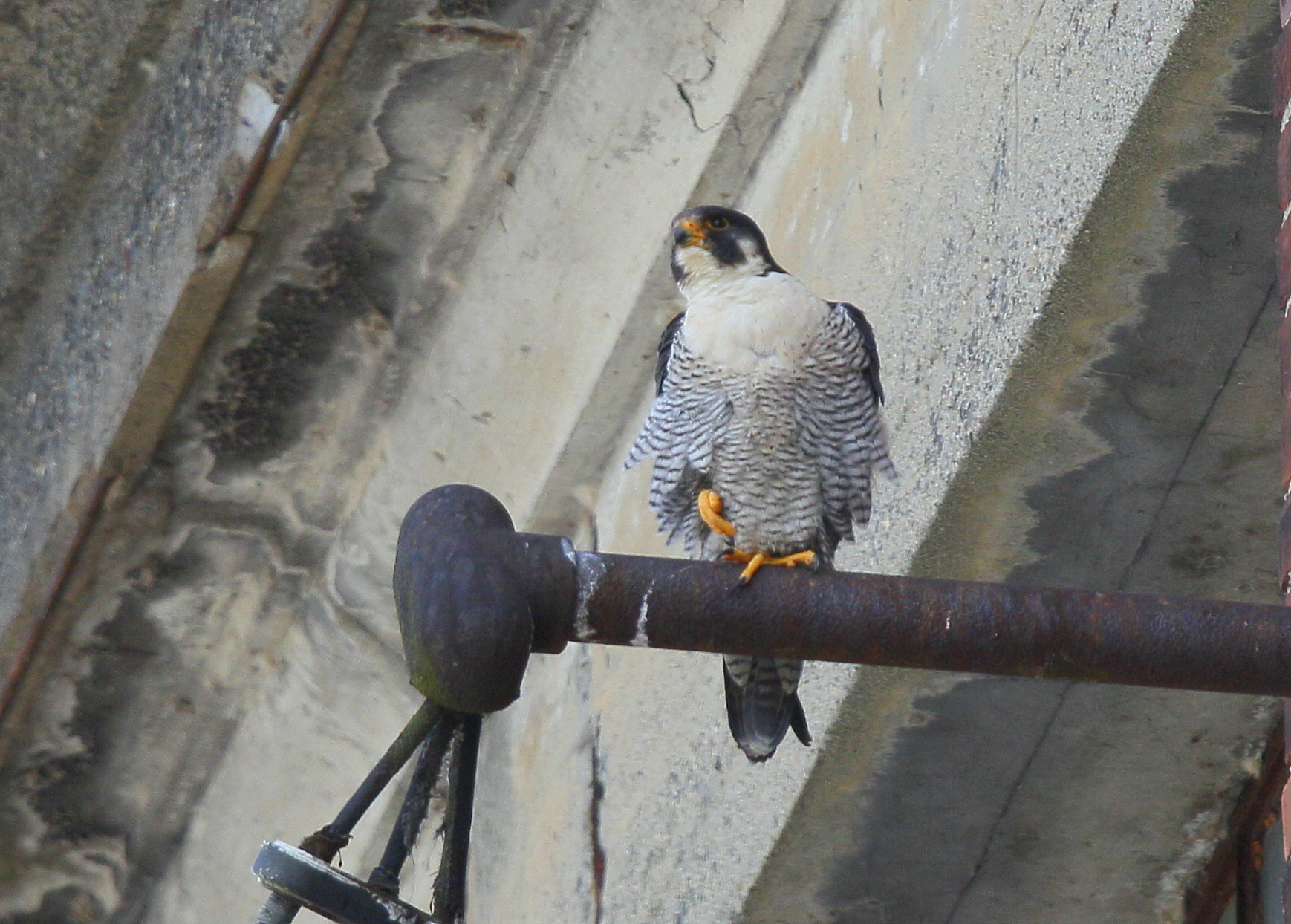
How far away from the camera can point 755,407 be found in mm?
2596

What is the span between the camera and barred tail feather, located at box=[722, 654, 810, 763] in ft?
7.66

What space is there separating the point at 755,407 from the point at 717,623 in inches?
50.8

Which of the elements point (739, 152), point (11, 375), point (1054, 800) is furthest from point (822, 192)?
point (11, 375)

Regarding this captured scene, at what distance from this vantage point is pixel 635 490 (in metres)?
2.96

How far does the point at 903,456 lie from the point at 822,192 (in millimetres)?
554

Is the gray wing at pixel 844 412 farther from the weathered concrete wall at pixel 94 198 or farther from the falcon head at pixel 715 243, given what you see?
the weathered concrete wall at pixel 94 198

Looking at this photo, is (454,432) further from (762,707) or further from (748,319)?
(762,707)

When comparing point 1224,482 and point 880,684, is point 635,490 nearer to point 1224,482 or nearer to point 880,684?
point 880,684

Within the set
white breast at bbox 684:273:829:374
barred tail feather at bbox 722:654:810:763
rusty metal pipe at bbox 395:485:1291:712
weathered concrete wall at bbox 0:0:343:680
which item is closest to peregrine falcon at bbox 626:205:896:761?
white breast at bbox 684:273:829:374

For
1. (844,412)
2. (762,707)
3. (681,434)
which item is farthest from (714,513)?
(762,707)

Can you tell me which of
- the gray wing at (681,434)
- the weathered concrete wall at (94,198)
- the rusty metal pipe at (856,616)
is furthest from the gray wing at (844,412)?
the rusty metal pipe at (856,616)

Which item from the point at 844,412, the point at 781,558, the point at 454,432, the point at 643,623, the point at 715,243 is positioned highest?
the point at 715,243

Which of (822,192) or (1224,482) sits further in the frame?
(822,192)

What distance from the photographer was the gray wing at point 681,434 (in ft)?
8.54
